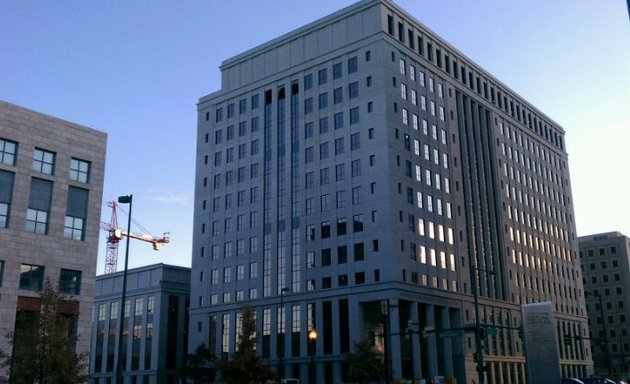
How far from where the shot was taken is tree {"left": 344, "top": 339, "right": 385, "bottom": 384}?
69500mm

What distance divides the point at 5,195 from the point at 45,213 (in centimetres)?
318

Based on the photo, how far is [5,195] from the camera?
163ft

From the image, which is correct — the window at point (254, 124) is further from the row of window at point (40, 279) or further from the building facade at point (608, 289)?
the building facade at point (608, 289)

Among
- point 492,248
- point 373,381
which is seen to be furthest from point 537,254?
point 373,381

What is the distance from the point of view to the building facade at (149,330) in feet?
355

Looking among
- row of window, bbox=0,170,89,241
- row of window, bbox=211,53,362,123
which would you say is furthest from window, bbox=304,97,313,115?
row of window, bbox=0,170,89,241

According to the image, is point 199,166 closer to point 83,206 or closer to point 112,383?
point 112,383

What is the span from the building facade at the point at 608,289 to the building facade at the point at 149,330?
9820cm

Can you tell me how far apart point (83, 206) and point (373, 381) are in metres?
34.9

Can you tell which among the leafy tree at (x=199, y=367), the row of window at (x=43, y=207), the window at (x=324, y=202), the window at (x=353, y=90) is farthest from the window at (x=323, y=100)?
the row of window at (x=43, y=207)

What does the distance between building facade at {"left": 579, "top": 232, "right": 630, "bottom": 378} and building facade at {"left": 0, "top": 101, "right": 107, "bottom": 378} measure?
134 meters

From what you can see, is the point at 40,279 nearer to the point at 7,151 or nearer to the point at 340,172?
the point at 7,151

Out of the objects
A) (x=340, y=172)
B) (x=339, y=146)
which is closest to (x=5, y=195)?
(x=340, y=172)

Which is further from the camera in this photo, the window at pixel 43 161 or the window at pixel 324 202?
the window at pixel 324 202
